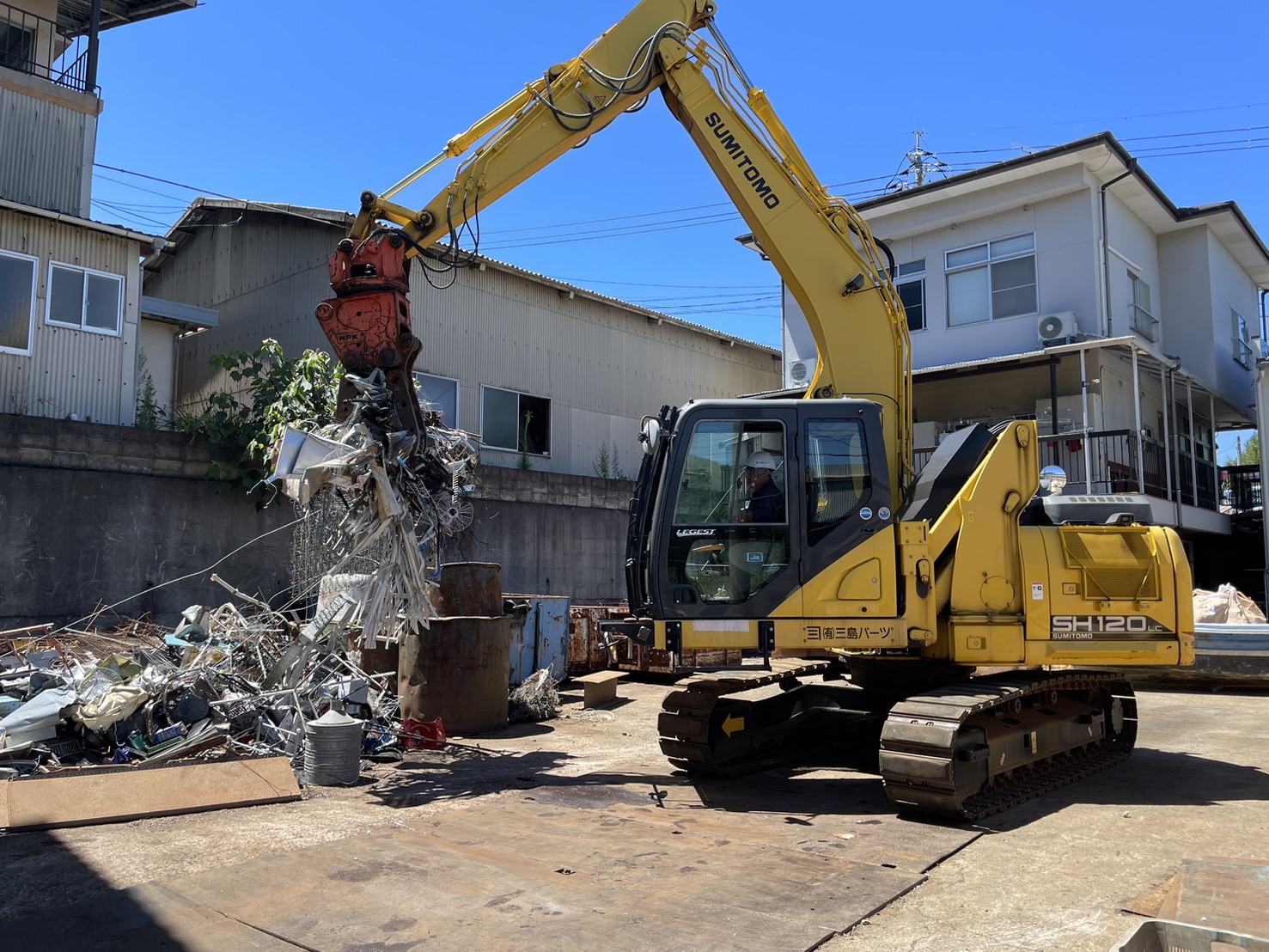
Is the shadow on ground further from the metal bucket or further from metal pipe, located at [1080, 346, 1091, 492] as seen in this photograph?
metal pipe, located at [1080, 346, 1091, 492]

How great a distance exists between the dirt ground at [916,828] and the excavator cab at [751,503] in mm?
1577

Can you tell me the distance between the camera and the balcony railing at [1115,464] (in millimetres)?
15484

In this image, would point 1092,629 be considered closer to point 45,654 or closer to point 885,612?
point 885,612

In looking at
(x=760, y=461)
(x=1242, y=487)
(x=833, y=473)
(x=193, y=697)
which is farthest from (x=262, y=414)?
(x=1242, y=487)

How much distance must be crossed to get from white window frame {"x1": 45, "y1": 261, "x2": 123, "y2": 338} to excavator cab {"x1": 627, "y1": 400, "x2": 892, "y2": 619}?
9429 millimetres

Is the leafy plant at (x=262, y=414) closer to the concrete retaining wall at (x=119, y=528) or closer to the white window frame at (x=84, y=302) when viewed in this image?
the concrete retaining wall at (x=119, y=528)

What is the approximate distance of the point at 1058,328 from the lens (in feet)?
52.9

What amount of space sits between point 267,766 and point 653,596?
10.0 ft

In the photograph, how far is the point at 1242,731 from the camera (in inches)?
395

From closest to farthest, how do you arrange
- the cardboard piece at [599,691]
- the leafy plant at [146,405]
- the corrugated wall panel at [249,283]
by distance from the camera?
the cardboard piece at [599,691] < the leafy plant at [146,405] < the corrugated wall panel at [249,283]

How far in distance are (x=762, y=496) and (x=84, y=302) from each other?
10410mm


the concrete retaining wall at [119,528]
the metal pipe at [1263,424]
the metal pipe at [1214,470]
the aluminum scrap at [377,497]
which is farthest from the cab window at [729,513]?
the metal pipe at [1214,470]

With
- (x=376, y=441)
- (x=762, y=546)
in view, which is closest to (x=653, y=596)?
(x=762, y=546)

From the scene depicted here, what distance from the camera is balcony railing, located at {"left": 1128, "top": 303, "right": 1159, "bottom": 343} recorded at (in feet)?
58.2
